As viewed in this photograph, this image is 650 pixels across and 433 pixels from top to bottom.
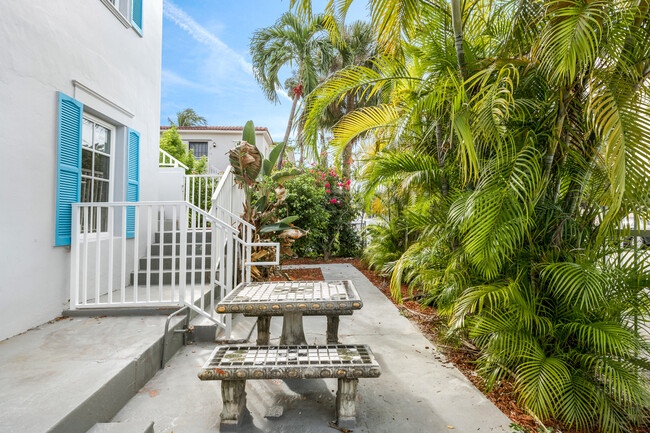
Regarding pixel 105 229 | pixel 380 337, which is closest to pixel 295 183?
pixel 105 229

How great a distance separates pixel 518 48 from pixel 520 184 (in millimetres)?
1440

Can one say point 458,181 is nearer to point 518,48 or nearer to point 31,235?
point 518,48

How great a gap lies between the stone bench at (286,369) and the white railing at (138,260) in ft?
4.26

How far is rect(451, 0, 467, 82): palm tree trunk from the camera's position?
2889 mm

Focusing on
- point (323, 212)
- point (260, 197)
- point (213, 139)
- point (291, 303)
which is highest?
point (213, 139)

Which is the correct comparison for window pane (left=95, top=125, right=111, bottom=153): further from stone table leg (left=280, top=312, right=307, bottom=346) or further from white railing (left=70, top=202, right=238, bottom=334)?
stone table leg (left=280, top=312, right=307, bottom=346)

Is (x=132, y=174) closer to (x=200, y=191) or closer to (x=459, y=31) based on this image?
(x=200, y=191)

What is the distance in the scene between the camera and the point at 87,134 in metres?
4.36

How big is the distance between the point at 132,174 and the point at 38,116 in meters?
1.81

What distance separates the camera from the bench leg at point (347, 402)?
2316mm

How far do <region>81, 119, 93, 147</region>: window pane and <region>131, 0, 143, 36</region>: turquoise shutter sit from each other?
182 cm

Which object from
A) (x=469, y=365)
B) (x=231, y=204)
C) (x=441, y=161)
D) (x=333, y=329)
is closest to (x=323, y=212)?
(x=231, y=204)

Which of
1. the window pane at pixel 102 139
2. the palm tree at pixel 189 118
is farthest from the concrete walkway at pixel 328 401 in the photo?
the palm tree at pixel 189 118

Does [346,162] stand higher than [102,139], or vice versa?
[346,162]
